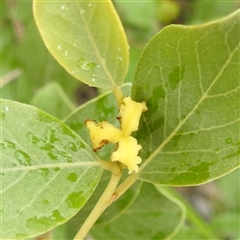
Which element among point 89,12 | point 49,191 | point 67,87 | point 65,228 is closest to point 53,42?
point 89,12

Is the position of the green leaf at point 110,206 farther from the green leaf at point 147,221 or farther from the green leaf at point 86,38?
the green leaf at point 86,38

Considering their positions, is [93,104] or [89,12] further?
[93,104]

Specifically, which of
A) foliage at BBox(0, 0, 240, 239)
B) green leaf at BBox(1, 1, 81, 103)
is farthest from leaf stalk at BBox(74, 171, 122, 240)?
green leaf at BBox(1, 1, 81, 103)

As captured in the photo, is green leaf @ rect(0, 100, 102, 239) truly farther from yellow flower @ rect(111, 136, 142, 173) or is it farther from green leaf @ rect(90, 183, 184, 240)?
green leaf @ rect(90, 183, 184, 240)

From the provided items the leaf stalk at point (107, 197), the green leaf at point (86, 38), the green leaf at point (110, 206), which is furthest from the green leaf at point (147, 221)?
the green leaf at point (86, 38)

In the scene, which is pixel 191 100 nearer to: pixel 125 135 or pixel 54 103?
pixel 125 135

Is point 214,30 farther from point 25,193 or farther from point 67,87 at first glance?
point 67,87
